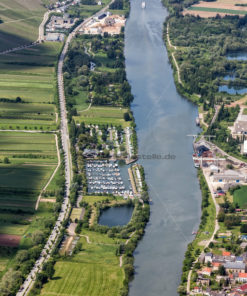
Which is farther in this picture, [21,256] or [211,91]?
[211,91]

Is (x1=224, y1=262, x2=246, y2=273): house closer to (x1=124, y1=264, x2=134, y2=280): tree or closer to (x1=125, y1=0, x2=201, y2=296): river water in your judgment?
(x1=125, y1=0, x2=201, y2=296): river water

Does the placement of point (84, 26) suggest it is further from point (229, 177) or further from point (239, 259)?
point (239, 259)

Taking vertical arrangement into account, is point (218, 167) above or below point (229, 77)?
below

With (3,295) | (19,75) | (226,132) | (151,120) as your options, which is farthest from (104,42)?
(3,295)

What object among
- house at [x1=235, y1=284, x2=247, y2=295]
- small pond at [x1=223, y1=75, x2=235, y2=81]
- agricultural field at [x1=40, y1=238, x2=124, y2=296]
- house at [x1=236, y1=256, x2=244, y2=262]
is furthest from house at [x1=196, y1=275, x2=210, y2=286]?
small pond at [x1=223, y1=75, x2=235, y2=81]

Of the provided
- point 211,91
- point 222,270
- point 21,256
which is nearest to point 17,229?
point 21,256

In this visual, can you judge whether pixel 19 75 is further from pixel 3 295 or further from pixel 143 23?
pixel 3 295
